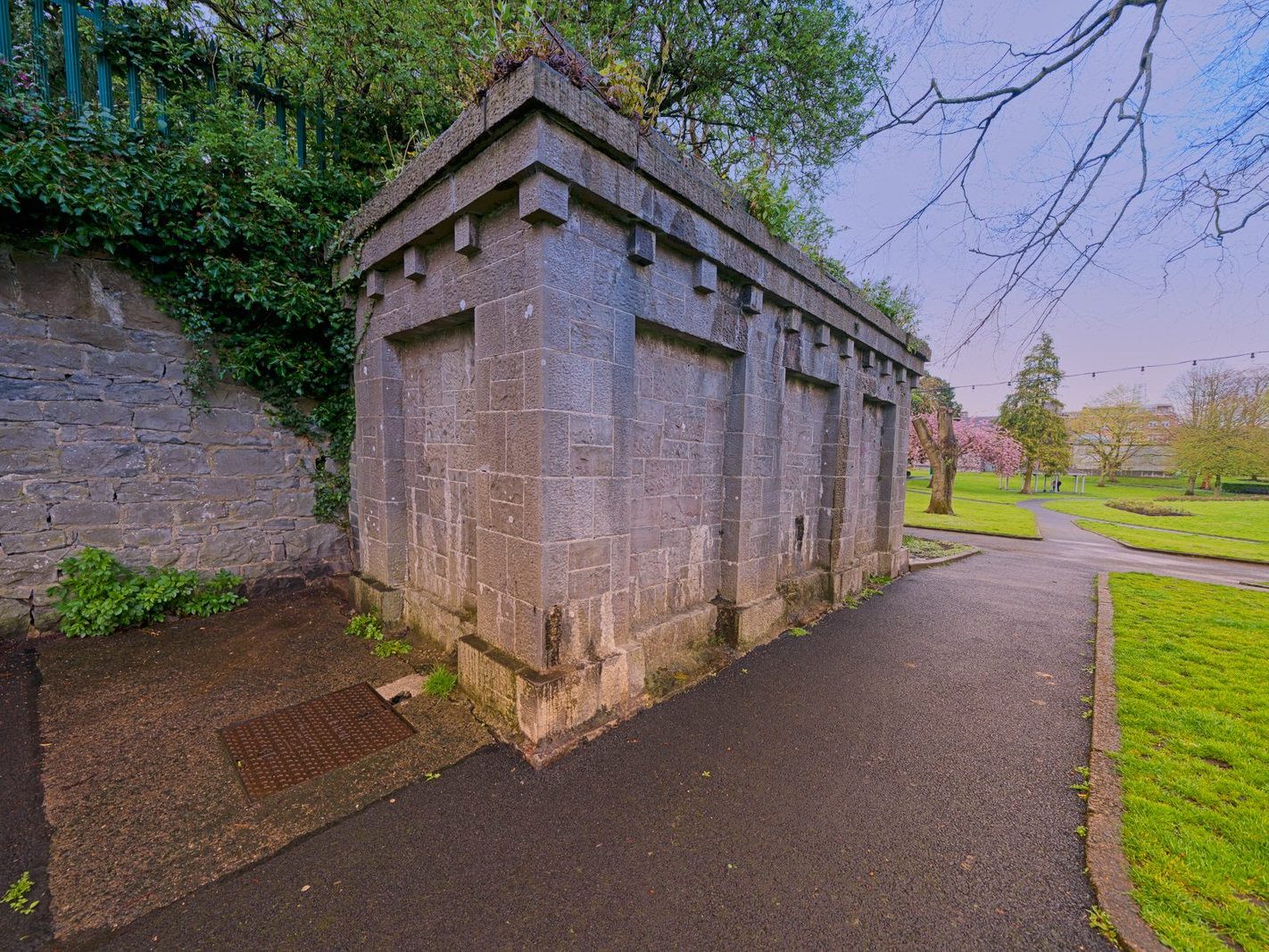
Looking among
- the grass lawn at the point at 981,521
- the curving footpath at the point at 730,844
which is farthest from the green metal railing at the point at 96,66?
the grass lawn at the point at 981,521

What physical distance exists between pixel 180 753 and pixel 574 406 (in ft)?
11.0

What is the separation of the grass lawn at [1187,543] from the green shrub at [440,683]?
18.7 metres

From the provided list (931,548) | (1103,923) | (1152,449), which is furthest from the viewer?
(1152,449)

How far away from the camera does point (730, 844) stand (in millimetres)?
2496

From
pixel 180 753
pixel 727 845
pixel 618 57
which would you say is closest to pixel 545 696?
pixel 727 845

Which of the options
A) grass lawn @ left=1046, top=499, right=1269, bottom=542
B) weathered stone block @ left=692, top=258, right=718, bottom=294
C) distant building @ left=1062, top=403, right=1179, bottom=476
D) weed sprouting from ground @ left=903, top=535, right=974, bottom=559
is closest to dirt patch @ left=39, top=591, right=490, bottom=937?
weathered stone block @ left=692, top=258, right=718, bottom=294

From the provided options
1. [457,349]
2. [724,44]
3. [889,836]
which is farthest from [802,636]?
[724,44]

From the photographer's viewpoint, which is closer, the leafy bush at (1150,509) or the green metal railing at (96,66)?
the green metal railing at (96,66)

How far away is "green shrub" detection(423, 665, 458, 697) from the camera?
371 centimetres

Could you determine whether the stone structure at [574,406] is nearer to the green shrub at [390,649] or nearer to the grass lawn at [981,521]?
the green shrub at [390,649]

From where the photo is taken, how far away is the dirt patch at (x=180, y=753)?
219cm

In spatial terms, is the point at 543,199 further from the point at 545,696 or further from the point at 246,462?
the point at 246,462

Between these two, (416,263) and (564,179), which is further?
(416,263)

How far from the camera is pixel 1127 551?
13.0 metres
